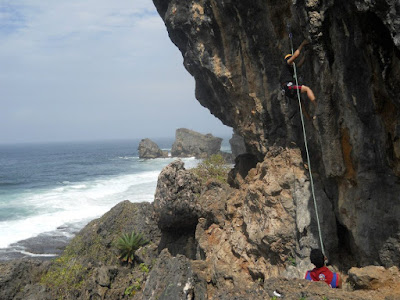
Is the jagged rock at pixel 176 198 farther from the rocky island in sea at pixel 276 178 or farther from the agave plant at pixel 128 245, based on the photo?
the agave plant at pixel 128 245

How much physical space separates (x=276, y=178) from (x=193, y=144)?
69177mm

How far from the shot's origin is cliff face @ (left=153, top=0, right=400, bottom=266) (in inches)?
252

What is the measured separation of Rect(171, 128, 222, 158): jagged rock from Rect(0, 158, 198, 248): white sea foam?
97.2ft

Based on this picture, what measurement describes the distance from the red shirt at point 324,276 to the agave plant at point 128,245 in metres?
12.5

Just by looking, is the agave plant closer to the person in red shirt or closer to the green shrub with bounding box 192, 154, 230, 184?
the green shrub with bounding box 192, 154, 230, 184

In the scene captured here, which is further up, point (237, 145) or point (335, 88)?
point (335, 88)

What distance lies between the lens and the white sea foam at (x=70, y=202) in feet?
89.7

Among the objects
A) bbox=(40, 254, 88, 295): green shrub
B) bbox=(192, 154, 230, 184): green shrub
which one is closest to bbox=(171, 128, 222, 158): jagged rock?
bbox=(192, 154, 230, 184): green shrub

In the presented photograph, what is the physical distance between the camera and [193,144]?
262 ft

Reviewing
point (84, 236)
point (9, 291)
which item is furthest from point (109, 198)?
point (9, 291)

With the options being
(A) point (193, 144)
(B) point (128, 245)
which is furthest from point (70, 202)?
(A) point (193, 144)

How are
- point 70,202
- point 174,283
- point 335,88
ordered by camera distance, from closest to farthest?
point 335,88, point 174,283, point 70,202

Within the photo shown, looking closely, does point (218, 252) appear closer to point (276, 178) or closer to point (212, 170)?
point (276, 178)

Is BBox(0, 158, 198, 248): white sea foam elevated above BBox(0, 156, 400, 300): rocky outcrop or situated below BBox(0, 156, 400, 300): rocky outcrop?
below
